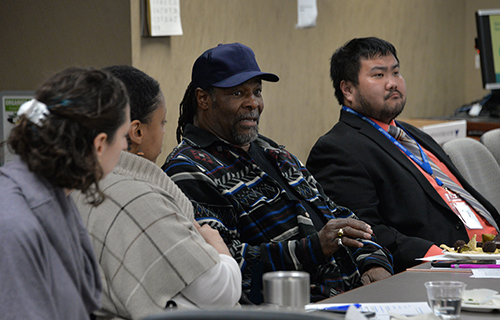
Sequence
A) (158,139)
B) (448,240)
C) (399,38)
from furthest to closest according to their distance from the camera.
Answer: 1. (399,38)
2. (448,240)
3. (158,139)

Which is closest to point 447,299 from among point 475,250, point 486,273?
point 486,273

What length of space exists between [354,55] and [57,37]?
4.37 feet

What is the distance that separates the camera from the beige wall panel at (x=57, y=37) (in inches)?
97.7

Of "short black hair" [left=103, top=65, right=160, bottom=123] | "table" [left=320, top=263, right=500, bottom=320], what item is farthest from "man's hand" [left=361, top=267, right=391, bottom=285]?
"short black hair" [left=103, top=65, right=160, bottom=123]

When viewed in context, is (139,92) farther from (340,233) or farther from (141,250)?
(340,233)

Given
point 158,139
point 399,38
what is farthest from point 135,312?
point 399,38

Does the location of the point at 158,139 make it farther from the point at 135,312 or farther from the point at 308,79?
the point at 308,79

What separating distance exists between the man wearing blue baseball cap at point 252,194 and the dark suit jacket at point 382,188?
0.48 ft

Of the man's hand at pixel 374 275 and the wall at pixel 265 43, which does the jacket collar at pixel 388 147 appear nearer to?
the man's hand at pixel 374 275

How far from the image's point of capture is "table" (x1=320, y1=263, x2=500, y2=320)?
1.38 meters

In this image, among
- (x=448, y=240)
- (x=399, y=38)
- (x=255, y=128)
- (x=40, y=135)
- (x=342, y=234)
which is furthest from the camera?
(x=399, y=38)

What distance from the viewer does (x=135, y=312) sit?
135 cm

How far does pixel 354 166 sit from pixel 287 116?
123 centimetres

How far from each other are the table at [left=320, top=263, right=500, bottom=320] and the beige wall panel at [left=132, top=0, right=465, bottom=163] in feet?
4.52
